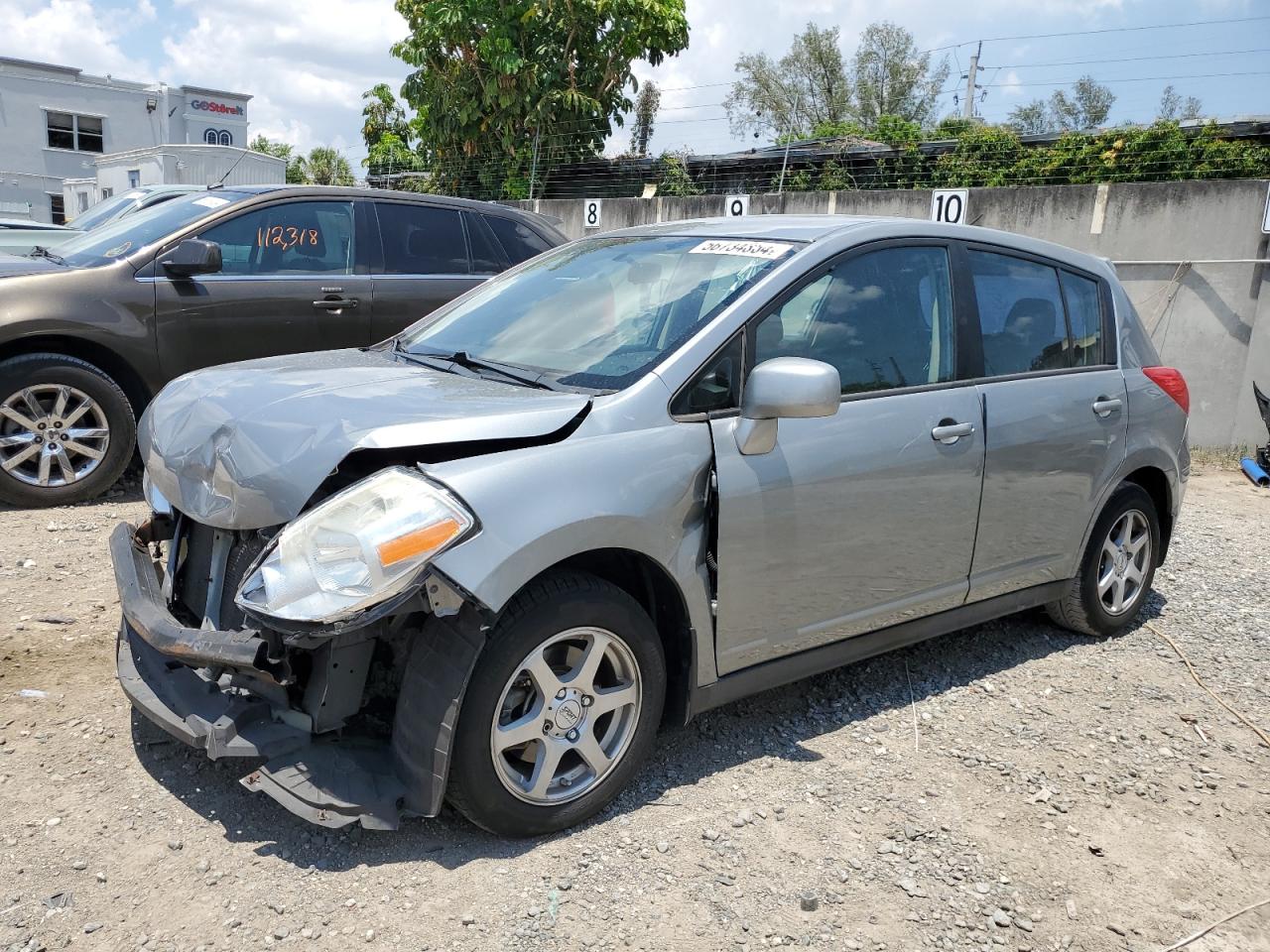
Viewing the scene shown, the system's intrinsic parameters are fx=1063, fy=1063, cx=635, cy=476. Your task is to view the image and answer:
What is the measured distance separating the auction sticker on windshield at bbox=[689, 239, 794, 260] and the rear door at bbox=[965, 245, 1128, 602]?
3.14 feet

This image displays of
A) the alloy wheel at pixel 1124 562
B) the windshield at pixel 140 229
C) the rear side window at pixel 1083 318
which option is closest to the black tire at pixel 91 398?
the windshield at pixel 140 229

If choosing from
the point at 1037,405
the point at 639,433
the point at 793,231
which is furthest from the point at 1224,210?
the point at 639,433

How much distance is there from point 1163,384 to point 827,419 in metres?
2.28

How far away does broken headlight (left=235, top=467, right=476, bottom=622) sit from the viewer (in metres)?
2.63

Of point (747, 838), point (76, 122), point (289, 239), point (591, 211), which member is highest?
point (76, 122)

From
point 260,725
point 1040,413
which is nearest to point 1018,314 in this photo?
point 1040,413

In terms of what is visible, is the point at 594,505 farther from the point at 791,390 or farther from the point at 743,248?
the point at 743,248

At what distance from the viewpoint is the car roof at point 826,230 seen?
3814mm

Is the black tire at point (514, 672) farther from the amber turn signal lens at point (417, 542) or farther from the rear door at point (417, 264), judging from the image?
the rear door at point (417, 264)

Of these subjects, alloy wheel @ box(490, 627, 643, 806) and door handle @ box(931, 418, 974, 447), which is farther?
door handle @ box(931, 418, 974, 447)

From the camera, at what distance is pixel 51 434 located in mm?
6020

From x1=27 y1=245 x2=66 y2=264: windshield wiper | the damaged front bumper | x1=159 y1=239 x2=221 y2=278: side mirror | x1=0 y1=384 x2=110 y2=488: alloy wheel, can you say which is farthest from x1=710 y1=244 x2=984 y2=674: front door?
x1=27 y1=245 x2=66 y2=264: windshield wiper

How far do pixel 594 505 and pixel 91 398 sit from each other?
14.4ft

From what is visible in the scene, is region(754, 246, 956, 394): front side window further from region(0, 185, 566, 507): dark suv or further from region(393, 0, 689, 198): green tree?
region(393, 0, 689, 198): green tree
